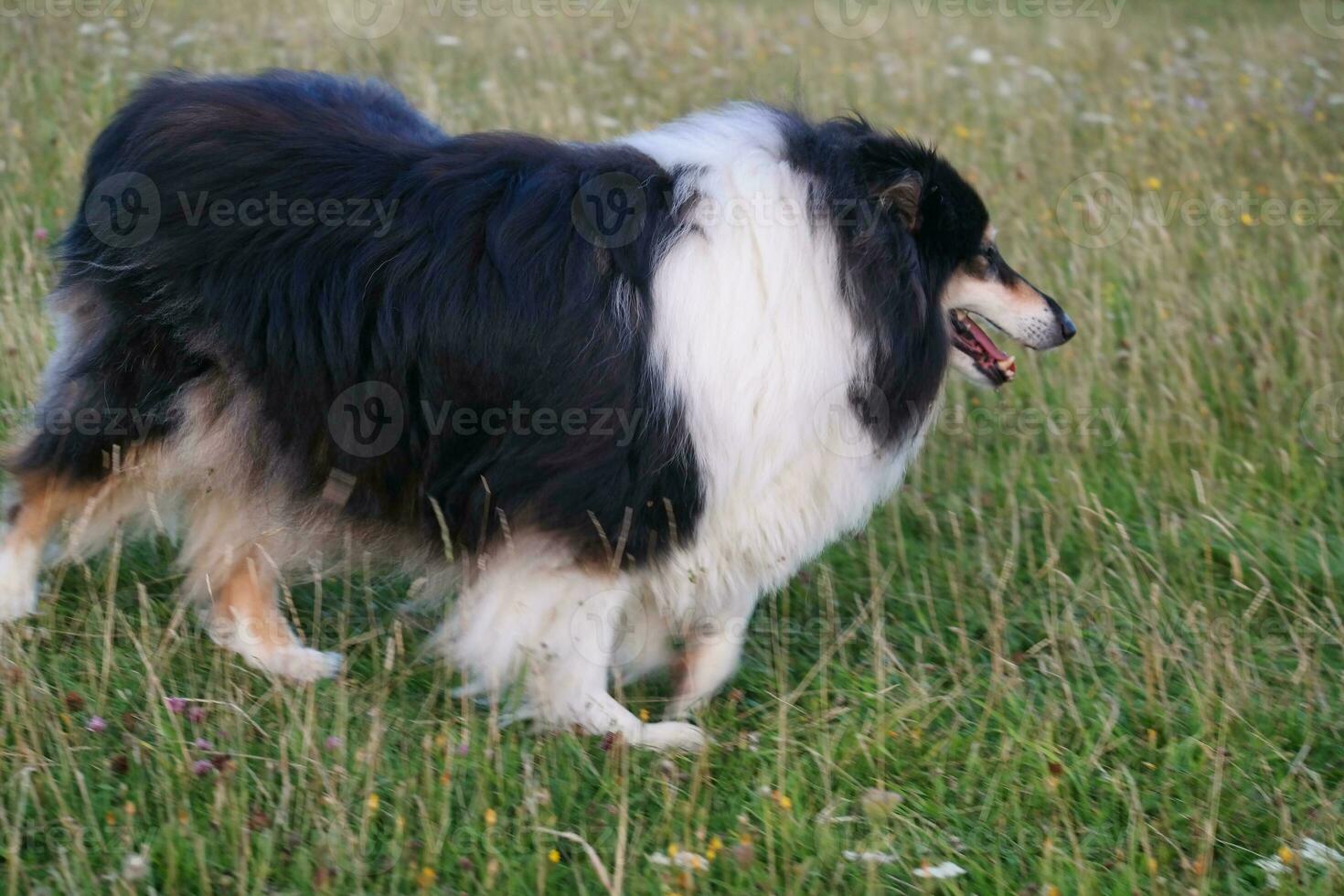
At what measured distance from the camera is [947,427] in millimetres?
5180

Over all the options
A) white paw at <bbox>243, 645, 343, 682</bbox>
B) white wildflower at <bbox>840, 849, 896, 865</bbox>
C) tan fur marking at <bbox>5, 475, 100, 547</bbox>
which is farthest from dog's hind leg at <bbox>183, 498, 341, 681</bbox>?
white wildflower at <bbox>840, 849, 896, 865</bbox>

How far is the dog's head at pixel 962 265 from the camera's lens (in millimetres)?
3371

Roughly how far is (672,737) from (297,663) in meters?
1.06

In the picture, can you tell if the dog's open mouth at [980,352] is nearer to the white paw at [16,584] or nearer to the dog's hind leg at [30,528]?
the dog's hind leg at [30,528]

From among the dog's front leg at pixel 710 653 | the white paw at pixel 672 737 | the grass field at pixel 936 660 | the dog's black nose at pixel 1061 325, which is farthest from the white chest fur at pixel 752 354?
the dog's black nose at pixel 1061 325

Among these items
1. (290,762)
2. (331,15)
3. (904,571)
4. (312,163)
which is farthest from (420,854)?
(331,15)

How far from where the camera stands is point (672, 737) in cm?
339

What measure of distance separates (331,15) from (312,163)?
5.76 m

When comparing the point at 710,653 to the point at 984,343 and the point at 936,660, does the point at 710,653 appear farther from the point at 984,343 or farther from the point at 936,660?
the point at 984,343

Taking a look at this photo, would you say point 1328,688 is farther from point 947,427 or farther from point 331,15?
point 331,15

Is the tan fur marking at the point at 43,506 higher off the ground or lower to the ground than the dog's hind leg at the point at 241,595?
higher

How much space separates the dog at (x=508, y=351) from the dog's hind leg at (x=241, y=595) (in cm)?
5

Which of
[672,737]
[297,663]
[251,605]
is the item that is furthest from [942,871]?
[251,605]

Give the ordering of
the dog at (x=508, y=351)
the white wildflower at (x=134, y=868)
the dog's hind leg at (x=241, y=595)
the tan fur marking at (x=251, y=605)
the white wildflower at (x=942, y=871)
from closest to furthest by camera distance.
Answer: the white wildflower at (x=134, y=868) → the white wildflower at (x=942, y=871) → the dog at (x=508, y=351) → the dog's hind leg at (x=241, y=595) → the tan fur marking at (x=251, y=605)
